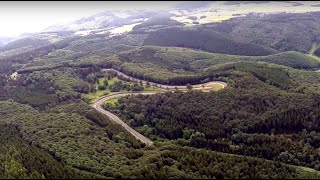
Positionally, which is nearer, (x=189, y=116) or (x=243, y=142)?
(x=243, y=142)

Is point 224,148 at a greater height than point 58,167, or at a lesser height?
lesser

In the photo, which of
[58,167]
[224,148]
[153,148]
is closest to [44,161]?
[58,167]

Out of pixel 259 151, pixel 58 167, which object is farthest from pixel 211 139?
pixel 58 167

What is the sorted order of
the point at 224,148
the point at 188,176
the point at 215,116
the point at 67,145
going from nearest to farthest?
the point at 188,176 → the point at 67,145 → the point at 224,148 → the point at 215,116

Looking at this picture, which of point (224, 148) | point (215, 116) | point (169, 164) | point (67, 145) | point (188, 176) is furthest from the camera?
point (215, 116)

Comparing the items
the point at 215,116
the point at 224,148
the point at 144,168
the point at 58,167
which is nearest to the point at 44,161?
the point at 58,167

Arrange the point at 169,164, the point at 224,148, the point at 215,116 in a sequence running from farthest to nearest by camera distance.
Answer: the point at 215,116 → the point at 224,148 → the point at 169,164

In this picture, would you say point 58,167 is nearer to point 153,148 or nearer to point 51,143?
point 51,143

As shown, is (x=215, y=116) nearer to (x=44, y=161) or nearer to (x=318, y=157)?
(x=318, y=157)

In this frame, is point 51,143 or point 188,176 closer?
point 188,176
